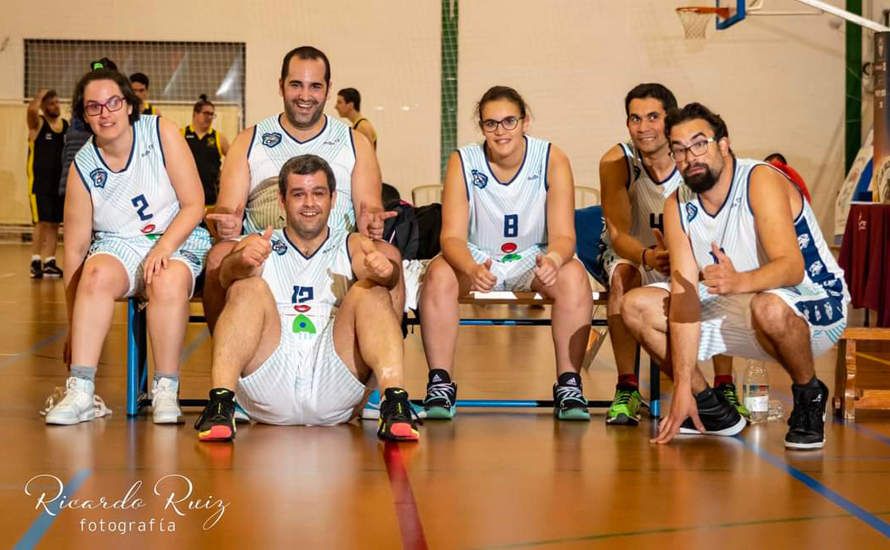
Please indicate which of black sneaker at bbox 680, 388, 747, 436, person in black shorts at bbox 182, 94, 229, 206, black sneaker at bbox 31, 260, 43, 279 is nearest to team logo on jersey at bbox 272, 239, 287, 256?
black sneaker at bbox 680, 388, 747, 436

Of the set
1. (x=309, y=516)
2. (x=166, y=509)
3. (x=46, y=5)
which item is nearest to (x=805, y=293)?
(x=309, y=516)

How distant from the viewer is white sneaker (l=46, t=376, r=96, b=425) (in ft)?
14.9

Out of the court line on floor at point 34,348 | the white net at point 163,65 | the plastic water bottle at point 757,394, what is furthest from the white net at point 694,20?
the plastic water bottle at point 757,394

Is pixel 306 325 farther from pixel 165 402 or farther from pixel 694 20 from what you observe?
pixel 694 20

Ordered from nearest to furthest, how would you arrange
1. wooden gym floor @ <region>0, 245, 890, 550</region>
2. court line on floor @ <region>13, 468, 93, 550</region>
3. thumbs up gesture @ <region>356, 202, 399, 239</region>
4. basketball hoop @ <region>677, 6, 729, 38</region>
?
court line on floor @ <region>13, 468, 93, 550</region>
wooden gym floor @ <region>0, 245, 890, 550</region>
thumbs up gesture @ <region>356, 202, 399, 239</region>
basketball hoop @ <region>677, 6, 729, 38</region>

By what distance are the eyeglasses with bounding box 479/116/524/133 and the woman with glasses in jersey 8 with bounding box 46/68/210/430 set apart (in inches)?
46.5

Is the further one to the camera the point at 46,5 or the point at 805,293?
the point at 46,5

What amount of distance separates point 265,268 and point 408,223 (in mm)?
2146

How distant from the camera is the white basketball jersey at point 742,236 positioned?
176 inches

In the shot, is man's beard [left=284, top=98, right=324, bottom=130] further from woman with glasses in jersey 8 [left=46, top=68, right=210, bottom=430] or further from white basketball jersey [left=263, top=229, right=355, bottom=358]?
white basketball jersey [left=263, top=229, right=355, bottom=358]

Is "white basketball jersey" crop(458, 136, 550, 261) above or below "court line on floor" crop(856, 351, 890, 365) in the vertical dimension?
above

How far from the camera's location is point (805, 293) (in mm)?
4430

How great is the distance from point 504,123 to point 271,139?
95cm

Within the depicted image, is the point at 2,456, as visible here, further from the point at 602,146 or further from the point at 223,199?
the point at 602,146
